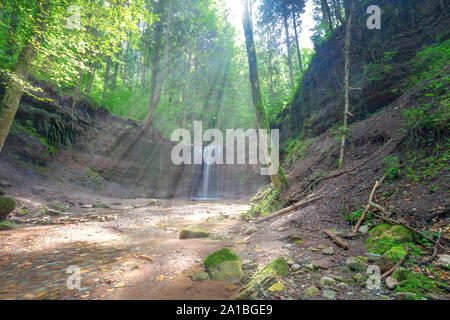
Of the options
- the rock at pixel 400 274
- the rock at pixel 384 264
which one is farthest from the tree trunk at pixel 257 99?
the rock at pixel 400 274

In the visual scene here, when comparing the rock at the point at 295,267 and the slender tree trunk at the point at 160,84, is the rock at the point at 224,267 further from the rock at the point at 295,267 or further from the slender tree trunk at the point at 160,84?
the slender tree trunk at the point at 160,84

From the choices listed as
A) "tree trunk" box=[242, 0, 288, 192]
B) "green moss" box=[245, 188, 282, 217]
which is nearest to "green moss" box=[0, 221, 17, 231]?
"green moss" box=[245, 188, 282, 217]

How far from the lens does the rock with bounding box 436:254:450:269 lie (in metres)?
2.20

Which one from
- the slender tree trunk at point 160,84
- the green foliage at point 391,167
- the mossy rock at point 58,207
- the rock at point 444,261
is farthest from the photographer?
the slender tree trunk at point 160,84

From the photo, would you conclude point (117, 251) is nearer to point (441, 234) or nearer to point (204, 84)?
point (441, 234)

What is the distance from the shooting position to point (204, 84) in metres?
28.7

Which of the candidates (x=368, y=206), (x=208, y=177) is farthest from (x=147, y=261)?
(x=208, y=177)

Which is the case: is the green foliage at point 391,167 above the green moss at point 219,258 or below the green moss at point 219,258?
above

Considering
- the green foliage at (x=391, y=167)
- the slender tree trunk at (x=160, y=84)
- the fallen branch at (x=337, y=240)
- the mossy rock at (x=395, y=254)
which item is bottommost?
the fallen branch at (x=337, y=240)

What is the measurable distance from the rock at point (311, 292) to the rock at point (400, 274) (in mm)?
911

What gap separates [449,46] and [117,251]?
10898 mm

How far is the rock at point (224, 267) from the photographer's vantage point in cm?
260

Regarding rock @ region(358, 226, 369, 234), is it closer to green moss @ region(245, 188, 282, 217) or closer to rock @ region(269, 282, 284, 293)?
rock @ region(269, 282, 284, 293)
